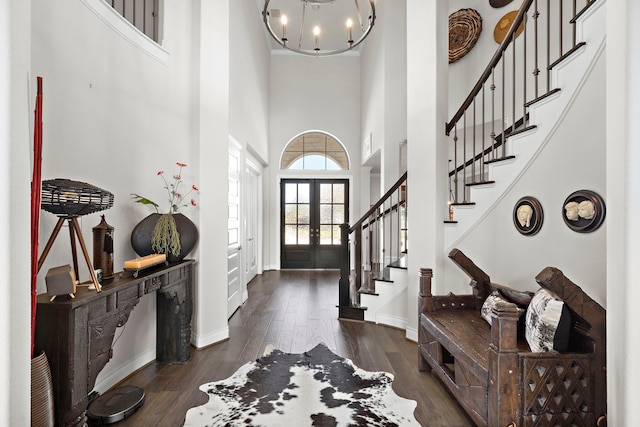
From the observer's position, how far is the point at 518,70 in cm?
420

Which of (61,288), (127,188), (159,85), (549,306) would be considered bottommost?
(549,306)

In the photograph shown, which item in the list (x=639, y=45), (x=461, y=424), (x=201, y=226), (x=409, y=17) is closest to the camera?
(x=639, y=45)

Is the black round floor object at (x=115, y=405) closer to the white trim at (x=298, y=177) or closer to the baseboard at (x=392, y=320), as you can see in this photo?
the baseboard at (x=392, y=320)

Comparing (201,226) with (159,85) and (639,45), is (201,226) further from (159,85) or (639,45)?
(639,45)

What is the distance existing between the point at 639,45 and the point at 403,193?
3.40 meters

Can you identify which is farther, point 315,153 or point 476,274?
point 315,153

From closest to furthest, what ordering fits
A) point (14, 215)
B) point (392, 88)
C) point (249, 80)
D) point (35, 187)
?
1. point (14, 215)
2. point (35, 187)
3. point (392, 88)
4. point (249, 80)

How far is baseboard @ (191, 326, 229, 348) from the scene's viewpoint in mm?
3207

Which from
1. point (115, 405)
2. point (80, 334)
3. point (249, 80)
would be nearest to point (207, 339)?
point (115, 405)

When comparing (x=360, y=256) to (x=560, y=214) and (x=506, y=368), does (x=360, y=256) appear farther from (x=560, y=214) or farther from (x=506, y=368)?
(x=506, y=368)

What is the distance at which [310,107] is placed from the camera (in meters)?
7.79

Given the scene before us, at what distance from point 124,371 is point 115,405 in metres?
0.53

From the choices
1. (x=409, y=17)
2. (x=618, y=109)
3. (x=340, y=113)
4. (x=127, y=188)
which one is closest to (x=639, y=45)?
(x=618, y=109)

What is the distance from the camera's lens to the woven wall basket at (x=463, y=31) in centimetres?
477
